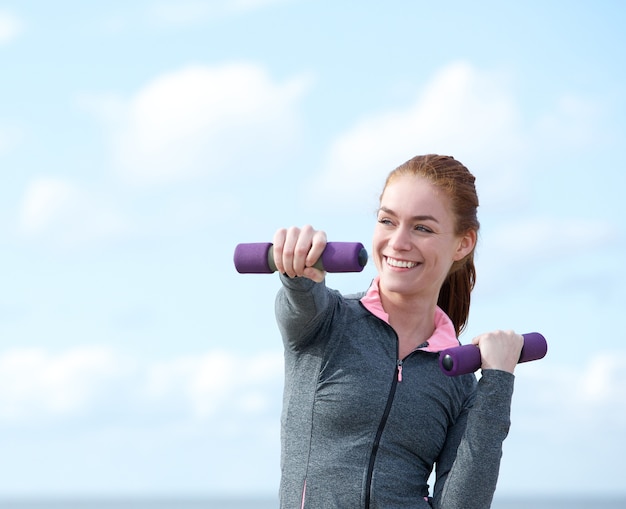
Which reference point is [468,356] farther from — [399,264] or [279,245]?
[279,245]

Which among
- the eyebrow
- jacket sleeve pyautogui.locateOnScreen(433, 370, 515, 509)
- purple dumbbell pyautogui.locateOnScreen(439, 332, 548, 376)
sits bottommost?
jacket sleeve pyautogui.locateOnScreen(433, 370, 515, 509)

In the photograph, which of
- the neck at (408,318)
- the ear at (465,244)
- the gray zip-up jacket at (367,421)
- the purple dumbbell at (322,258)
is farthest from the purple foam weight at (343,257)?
the ear at (465,244)

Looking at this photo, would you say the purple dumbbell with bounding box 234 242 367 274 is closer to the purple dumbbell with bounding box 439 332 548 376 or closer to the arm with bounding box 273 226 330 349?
the arm with bounding box 273 226 330 349

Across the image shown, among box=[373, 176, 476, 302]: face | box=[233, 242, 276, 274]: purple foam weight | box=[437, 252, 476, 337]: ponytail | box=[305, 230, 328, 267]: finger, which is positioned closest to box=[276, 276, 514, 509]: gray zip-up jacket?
box=[373, 176, 476, 302]: face

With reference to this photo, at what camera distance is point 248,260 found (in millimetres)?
3486

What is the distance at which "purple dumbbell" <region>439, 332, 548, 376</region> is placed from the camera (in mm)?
3863

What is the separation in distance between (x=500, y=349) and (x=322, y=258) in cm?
97

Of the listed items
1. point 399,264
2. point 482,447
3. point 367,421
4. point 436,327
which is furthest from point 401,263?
point 482,447

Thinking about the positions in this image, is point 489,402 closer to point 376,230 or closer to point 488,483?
point 488,483

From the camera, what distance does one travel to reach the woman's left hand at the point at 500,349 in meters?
3.99

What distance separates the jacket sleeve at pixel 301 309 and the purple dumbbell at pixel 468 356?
1.49 ft

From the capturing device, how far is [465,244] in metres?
4.38

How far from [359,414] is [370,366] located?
0.60 feet

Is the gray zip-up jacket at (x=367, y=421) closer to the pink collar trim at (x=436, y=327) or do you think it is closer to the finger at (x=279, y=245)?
the pink collar trim at (x=436, y=327)
